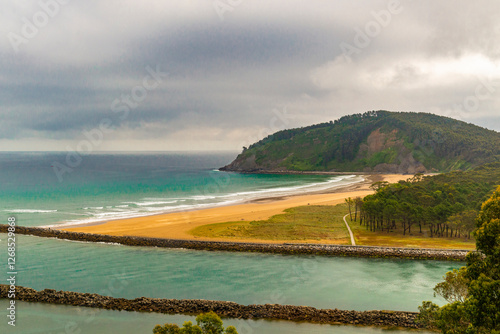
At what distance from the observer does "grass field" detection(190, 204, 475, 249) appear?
4441 cm

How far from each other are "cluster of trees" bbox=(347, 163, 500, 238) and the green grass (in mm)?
6009

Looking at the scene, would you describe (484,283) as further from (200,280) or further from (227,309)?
(200,280)

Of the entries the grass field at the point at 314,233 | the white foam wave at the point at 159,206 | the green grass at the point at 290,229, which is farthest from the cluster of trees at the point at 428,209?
the white foam wave at the point at 159,206

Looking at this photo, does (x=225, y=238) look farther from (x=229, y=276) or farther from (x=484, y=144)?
(x=484, y=144)

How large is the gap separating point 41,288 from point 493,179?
76356 millimetres

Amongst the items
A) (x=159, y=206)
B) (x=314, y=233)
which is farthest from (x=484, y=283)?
(x=159, y=206)

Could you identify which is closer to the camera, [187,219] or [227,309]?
[227,309]

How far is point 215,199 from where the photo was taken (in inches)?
3615

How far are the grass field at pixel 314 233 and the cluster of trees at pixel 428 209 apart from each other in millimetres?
1808

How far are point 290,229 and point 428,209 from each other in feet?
68.6

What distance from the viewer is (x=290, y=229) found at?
5278 centimetres

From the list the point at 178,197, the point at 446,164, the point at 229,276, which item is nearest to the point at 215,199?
the point at 178,197

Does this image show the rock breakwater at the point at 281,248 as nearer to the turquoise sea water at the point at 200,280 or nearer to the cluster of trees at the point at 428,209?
the turquoise sea water at the point at 200,280

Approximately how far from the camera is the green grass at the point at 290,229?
48.0 m
